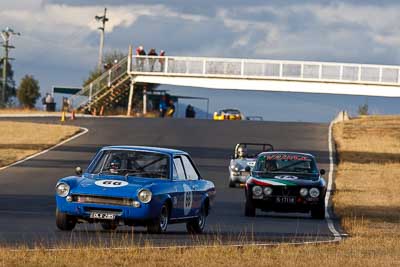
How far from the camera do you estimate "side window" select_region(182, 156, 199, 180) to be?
68.8 feet

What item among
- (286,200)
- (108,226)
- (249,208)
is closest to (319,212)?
(286,200)

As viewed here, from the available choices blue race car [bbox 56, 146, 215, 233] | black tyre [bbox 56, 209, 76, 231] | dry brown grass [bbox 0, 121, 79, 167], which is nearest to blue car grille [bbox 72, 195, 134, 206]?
blue race car [bbox 56, 146, 215, 233]

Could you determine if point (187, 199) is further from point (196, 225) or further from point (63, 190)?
point (63, 190)

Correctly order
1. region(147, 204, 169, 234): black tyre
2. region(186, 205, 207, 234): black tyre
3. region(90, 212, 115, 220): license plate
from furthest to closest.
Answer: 1. region(186, 205, 207, 234): black tyre
2. region(147, 204, 169, 234): black tyre
3. region(90, 212, 115, 220): license plate

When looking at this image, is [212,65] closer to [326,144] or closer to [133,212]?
[326,144]

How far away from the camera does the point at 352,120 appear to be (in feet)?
232

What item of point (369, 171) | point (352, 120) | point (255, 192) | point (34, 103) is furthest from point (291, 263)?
point (34, 103)

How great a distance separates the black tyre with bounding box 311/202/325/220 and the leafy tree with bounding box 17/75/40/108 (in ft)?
282

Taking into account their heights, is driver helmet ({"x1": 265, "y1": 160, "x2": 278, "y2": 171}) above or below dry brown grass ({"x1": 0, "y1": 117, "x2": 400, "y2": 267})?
above

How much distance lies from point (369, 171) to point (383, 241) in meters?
25.2

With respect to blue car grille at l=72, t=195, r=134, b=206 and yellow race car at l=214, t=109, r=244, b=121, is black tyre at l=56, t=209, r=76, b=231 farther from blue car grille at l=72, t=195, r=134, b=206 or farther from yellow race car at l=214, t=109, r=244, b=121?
yellow race car at l=214, t=109, r=244, b=121

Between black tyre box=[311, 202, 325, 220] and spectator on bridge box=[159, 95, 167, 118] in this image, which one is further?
spectator on bridge box=[159, 95, 167, 118]

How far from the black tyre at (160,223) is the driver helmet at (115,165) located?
1.07 metres

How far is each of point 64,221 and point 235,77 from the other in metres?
58.3
